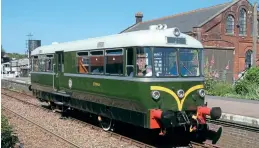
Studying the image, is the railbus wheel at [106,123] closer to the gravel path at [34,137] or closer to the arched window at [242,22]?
the gravel path at [34,137]

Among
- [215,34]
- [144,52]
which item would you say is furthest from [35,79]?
[215,34]

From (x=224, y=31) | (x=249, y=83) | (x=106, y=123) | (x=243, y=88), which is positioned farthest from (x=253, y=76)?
(x=224, y=31)

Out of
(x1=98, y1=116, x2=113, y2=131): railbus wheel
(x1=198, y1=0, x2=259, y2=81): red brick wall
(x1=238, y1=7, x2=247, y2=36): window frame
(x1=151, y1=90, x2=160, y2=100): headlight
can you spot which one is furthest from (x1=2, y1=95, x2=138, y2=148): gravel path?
(x1=238, y1=7, x2=247, y2=36): window frame

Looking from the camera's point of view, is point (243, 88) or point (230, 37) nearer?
point (243, 88)

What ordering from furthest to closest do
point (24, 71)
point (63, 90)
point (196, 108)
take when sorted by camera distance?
1. point (24, 71)
2. point (63, 90)
3. point (196, 108)

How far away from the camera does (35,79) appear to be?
1839 centimetres

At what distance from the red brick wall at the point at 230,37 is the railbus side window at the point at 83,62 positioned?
18.0 m

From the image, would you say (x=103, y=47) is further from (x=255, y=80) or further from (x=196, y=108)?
(x=255, y=80)

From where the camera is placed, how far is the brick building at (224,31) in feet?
97.1

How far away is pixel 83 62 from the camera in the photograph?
1242 cm

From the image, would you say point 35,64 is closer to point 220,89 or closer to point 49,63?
point 49,63

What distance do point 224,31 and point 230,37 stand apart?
3.36ft

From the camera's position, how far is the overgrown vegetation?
17.5 meters

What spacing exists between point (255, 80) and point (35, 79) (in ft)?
37.9
